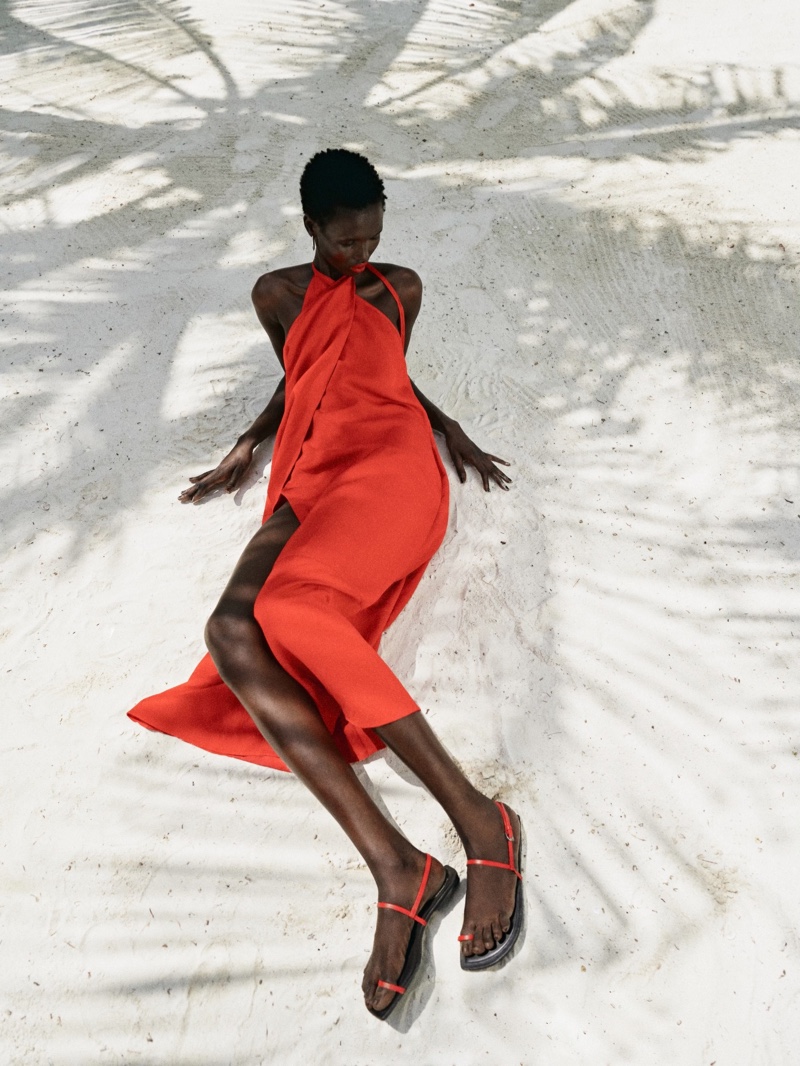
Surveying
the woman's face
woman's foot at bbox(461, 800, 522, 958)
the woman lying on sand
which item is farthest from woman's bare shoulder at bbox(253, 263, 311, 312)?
woman's foot at bbox(461, 800, 522, 958)

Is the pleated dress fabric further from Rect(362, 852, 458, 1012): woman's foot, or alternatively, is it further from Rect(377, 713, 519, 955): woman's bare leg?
Rect(362, 852, 458, 1012): woman's foot

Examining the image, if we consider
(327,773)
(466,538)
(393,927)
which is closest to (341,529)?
(327,773)

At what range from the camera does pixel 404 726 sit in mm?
1778

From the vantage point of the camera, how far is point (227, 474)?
2572mm

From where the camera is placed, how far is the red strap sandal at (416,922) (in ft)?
5.49

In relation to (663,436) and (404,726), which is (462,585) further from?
(663,436)

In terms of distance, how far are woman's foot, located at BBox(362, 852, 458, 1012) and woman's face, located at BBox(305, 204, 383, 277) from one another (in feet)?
4.55

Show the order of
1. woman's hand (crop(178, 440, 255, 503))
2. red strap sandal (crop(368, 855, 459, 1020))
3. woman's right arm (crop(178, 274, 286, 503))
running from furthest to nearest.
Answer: woman's hand (crop(178, 440, 255, 503)) → woman's right arm (crop(178, 274, 286, 503)) → red strap sandal (crop(368, 855, 459, 1020))

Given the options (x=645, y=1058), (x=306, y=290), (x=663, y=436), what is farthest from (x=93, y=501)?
(x=645, y=1058)

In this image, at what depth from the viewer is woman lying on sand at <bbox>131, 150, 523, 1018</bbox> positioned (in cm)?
175

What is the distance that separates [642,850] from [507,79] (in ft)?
12.9

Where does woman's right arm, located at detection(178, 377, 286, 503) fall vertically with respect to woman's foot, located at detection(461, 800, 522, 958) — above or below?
above

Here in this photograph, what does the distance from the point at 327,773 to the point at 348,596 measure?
0.39m

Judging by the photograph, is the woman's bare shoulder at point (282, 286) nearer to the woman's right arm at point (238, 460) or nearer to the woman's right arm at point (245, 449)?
the woman's right arm at point (245, 449)
